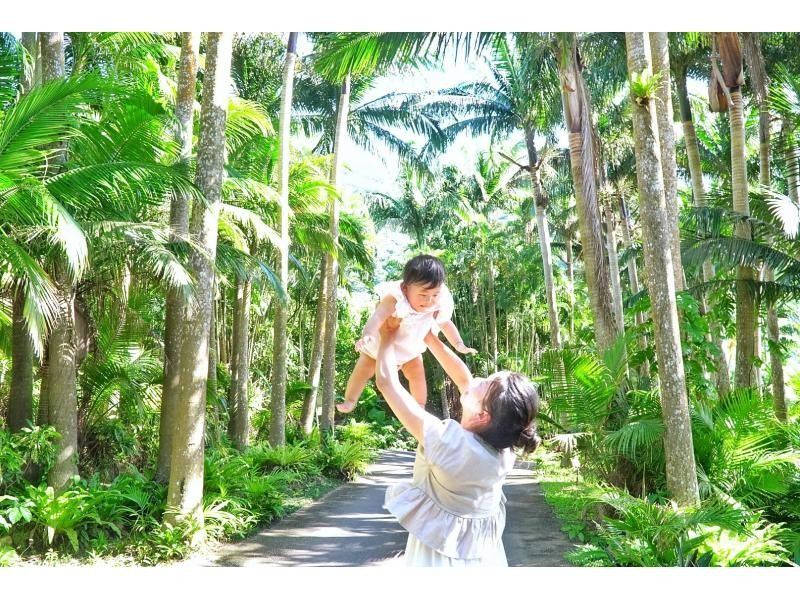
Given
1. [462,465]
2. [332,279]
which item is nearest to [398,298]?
[462,465]

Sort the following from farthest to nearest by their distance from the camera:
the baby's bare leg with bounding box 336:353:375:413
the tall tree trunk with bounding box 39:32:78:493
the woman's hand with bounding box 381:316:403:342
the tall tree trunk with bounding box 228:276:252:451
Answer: the tall tree trunk with bounding box 228:276:252:451 < the tall tree trunk with bounding box 39:32:78:493 < the baby's bare leg with bounding box 336:353:375:413 < the woman's hand with bounding box 381:316:403:342

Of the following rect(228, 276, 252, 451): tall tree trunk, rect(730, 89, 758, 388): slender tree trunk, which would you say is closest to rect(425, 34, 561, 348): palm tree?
rect(730, 89, 758, 388): slender tree trunk

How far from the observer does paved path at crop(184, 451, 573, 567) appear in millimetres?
5398

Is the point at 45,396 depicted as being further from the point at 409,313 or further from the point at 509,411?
the point at 509,411

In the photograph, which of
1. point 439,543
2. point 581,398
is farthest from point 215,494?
point 439,543

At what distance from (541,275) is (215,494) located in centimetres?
1482

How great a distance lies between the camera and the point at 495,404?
166cm

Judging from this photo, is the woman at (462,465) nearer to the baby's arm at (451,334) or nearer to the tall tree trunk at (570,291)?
the baby's arm at (451,334)

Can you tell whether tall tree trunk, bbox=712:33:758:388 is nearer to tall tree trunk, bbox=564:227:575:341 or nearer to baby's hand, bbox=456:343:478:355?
baby's hand, bbox=456:343:478:355

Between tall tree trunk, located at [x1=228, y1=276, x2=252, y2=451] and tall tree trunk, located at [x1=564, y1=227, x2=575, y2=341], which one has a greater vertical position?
tall tree trunk, located at [x1=564, y1=227, x2=575, y2=341]

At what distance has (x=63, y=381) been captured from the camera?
18.3 ft

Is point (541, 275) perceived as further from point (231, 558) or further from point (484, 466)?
point (484, 466)

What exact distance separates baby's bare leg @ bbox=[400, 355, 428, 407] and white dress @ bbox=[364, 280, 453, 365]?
10 cm

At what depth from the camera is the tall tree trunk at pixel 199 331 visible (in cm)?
554
